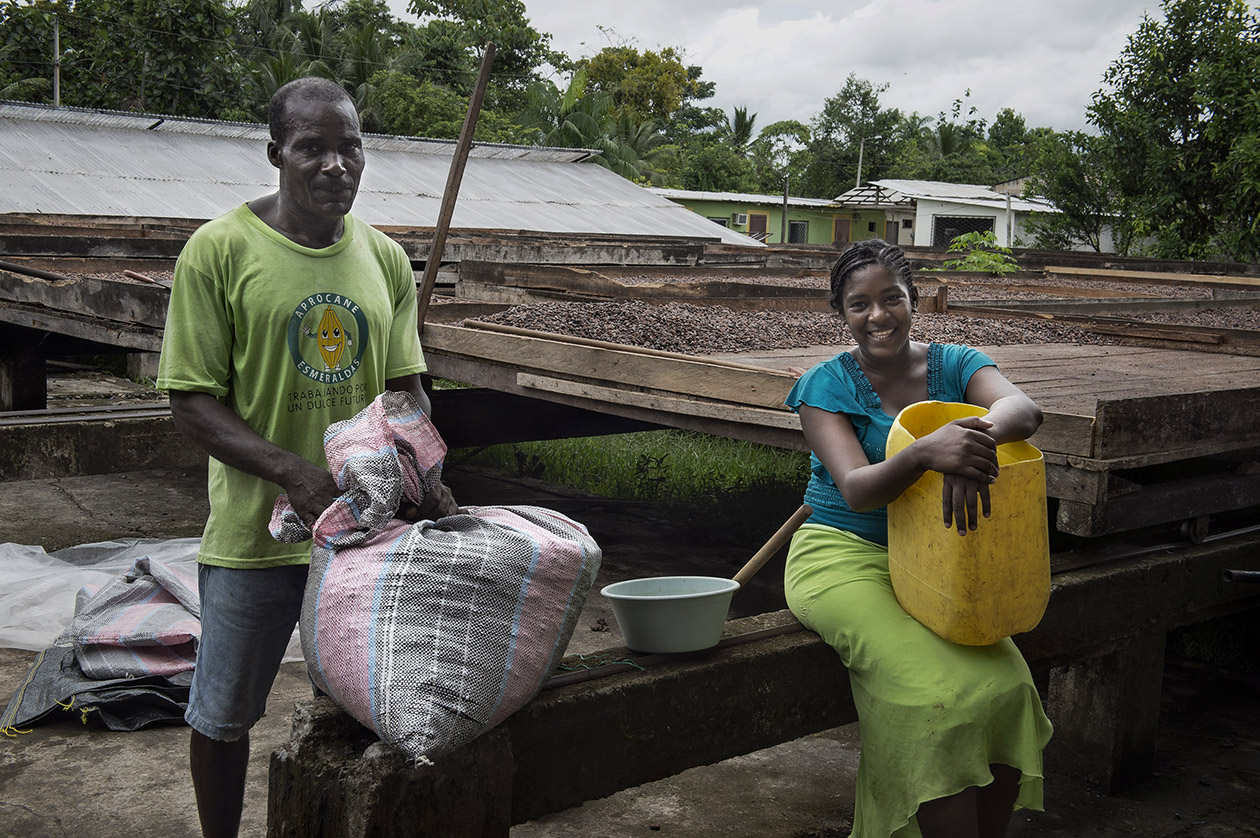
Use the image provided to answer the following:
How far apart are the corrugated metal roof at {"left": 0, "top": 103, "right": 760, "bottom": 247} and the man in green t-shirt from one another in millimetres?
9078

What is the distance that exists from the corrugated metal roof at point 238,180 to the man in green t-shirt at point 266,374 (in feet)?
29.8

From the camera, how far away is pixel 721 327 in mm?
Result: 4637

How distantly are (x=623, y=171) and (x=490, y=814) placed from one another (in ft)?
82.1

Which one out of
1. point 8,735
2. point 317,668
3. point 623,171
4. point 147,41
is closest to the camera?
point 317,668

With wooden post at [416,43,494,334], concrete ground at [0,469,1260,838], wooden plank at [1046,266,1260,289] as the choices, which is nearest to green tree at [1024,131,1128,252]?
wooden plank at [1046,266,1260,289]

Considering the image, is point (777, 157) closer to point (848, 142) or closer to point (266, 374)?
point (848, 142)

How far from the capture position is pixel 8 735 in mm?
3408

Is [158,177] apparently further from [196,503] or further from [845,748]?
[845,748]

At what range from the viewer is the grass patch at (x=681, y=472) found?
7.02 m

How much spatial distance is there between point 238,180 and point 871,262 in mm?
11687

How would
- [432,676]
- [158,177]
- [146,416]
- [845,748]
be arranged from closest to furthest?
[432,676] → [845,748] → [146,416] → [158,177]

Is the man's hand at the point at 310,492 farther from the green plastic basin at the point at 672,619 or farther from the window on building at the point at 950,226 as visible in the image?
the window on building at the point at 950,226

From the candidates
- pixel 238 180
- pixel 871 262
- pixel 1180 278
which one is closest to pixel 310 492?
pixel 871 262

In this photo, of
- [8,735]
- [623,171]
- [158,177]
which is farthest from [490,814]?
[623,171]
